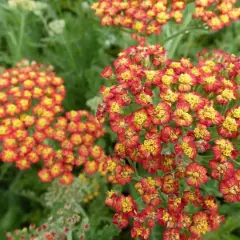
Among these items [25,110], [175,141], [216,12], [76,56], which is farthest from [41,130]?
[216,12]

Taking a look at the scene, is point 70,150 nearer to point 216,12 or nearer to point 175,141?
point 175,141

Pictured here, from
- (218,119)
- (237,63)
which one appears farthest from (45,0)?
(218,119)

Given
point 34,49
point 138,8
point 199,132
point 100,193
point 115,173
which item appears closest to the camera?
point 199,132

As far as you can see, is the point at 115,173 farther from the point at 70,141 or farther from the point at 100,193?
the point at 100,193

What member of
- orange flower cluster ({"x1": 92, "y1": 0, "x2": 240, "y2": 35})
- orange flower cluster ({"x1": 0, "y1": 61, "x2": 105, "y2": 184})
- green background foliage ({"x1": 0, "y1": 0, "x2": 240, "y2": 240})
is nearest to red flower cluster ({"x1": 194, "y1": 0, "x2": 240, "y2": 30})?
orange flower cluster ({"x1": 92, "y1": 0, "x2": 240, "y2": 35})

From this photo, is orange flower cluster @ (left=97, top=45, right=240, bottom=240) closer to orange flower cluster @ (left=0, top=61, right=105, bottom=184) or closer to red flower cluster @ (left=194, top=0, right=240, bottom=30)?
orange flower cluster @ (left=0, top=61, right=105, bottom=184)

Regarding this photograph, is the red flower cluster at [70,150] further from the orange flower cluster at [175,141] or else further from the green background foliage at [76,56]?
the orange flower cluster at [175,141]
